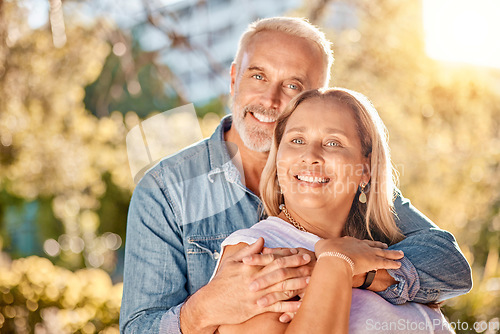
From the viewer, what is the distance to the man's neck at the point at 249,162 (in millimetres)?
2182

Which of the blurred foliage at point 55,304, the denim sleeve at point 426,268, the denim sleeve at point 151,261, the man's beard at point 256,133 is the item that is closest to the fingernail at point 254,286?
the denim sleeve at point 426,268

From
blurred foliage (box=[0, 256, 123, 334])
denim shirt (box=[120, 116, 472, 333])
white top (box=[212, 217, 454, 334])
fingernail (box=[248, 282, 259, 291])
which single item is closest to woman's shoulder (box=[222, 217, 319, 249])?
white top (box=[212, 217, 454, 334])

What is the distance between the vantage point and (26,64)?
207 inches

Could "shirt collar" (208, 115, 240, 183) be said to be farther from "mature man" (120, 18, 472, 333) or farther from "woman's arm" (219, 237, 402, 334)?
"woman's arm" (219, 237, 402, 334)

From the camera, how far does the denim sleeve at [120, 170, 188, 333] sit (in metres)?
1.84

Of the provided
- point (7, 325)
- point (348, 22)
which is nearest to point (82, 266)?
point (7, 325)

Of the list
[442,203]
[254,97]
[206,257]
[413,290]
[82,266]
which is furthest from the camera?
[82,266]

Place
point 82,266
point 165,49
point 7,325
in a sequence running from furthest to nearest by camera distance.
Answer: point 82,266
point 165,49
point 7,325

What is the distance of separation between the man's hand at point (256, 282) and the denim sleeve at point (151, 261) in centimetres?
42

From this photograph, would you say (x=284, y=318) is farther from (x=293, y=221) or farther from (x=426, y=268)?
(x=426, y=268)

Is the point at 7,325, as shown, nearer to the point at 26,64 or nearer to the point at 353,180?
the point at 26,64

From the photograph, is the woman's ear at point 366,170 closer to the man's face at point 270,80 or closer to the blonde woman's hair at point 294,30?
the man's face at point 270,80

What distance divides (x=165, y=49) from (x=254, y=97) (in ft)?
14.2

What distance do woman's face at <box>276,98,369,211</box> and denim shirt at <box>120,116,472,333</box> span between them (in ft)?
1.11
